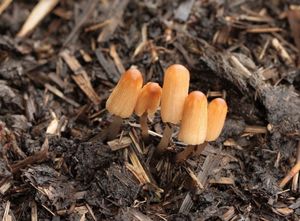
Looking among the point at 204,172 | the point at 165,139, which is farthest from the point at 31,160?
the point at 204,172

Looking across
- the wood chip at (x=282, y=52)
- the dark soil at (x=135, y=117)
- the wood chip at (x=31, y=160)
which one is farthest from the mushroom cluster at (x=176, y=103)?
the wood chip at (x=282, y=52)

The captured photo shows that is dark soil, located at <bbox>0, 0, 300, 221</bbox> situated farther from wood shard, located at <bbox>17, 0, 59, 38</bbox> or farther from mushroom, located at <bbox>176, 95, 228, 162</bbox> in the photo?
mushroom, located at <bbox>176, 95, 228, 162</bbox>

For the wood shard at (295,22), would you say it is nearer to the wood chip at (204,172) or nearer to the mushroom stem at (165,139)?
the wood chip at (204,172)

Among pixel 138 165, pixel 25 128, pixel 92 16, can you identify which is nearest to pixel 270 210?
pixel 138 165

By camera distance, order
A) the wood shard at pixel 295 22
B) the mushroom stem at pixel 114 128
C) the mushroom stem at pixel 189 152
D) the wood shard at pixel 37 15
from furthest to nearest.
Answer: the wood shard at pixel 37 15
the wood shard at pixel 295 22
the mushroom stem at pixel 114 128
the mushroom stem at pixel 189 152

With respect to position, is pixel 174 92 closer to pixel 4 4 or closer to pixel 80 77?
pixel 80 77

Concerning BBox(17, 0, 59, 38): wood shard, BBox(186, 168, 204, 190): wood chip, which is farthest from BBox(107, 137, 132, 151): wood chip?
BBox(17, 0, 59, 38): wood shard
